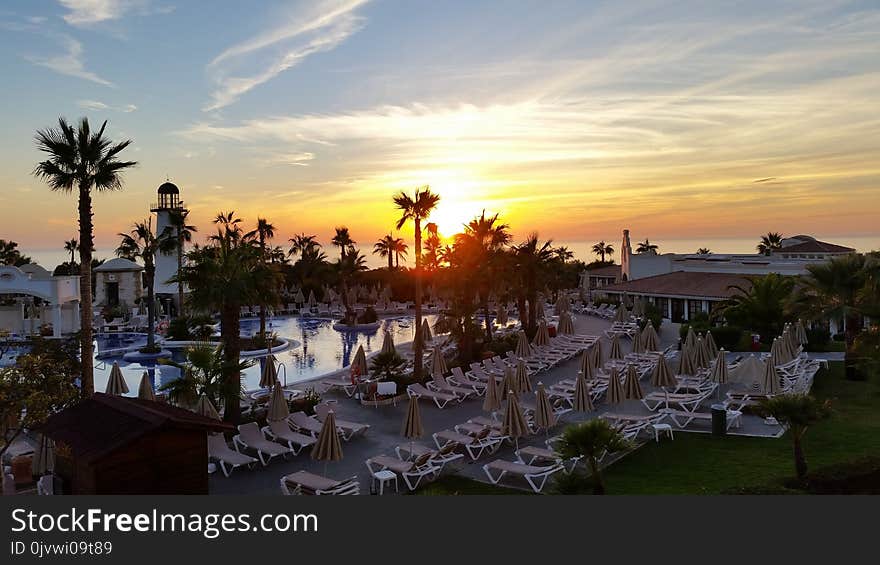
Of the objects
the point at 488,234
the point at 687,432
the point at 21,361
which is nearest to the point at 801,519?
the point at 687,432

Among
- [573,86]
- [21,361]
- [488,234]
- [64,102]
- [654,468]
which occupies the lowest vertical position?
[654,468]

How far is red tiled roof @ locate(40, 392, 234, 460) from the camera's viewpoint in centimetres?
820

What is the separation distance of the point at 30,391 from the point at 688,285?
34.0m

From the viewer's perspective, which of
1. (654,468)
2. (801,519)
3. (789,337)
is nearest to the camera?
(801,519)

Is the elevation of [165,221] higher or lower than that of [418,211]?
higher

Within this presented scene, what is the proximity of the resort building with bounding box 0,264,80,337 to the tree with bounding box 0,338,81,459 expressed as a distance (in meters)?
25.8

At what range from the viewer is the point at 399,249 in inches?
2293

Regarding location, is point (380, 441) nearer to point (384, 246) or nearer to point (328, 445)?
point (328, 445)

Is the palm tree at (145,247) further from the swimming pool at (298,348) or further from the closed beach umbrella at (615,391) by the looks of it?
the closed beach umbrella at (615,391)

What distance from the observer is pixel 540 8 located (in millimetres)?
16141

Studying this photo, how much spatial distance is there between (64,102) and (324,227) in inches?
1450

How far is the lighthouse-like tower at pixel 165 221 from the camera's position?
46250 mm

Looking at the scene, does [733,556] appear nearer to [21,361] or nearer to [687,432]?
[687,432]

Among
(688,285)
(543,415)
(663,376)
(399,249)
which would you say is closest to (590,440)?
(543,415)
